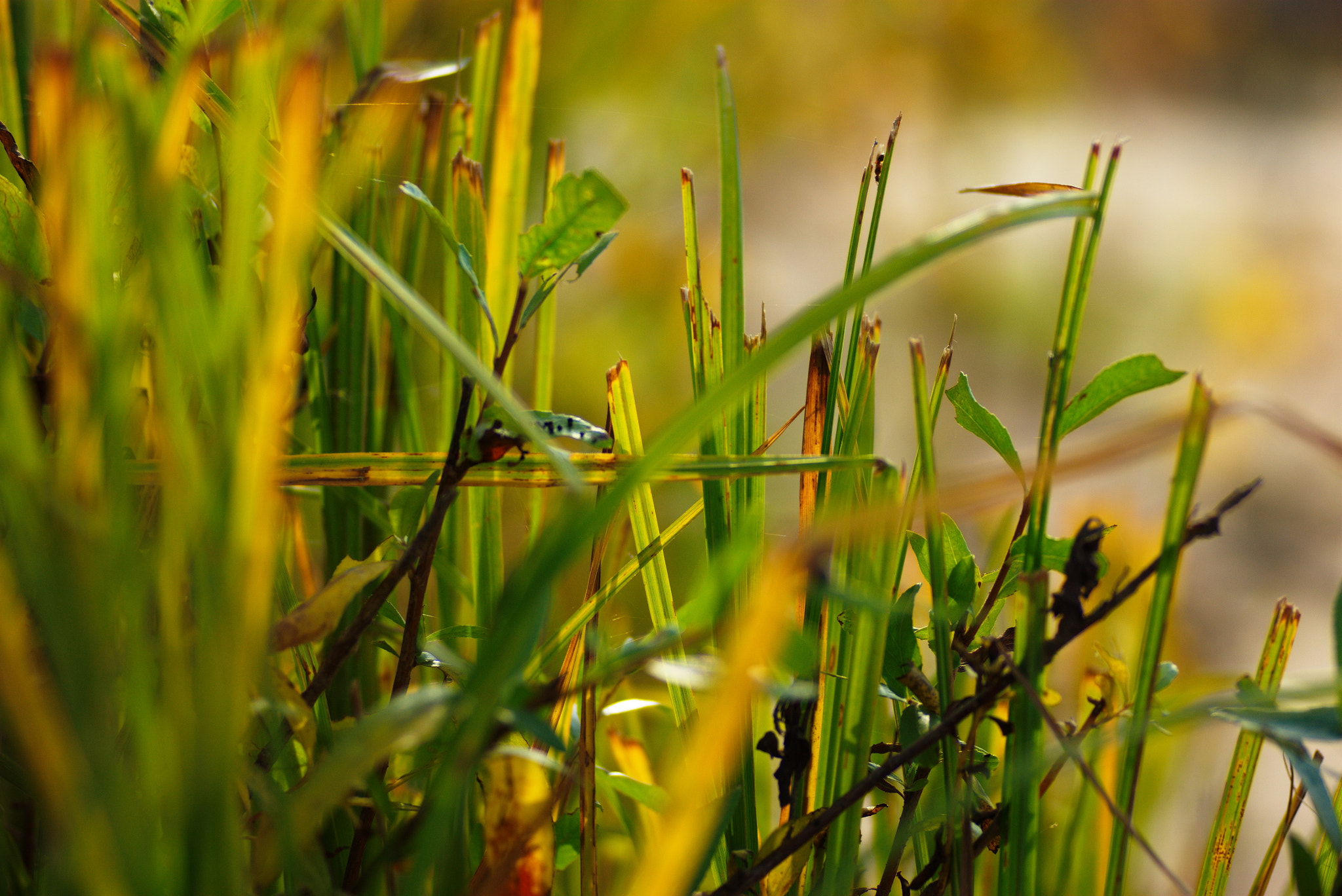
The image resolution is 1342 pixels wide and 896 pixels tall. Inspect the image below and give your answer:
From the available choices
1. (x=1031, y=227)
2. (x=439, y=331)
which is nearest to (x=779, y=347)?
(x=439, y=331)

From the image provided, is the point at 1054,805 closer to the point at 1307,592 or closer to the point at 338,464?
the point at 338,464

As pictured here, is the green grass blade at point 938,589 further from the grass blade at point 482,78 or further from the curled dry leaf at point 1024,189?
the grass blade at point 482,78

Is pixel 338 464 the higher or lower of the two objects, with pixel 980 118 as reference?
lower

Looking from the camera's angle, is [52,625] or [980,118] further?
[980,118]

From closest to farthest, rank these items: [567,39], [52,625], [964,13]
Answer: [52,625], [567,39], [964,13]

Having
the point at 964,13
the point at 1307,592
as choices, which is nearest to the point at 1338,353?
the point at 1307,592

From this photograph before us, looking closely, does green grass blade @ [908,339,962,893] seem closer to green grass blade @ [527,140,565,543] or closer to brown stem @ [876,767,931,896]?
brown stem @ [876,767,931,896]

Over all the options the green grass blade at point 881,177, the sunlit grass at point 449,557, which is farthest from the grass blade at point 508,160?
the green grass blade at point 881,177

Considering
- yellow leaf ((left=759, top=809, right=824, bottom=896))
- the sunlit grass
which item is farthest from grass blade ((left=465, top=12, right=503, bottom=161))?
yellow leaf ((left=759, top=809, right=824, bottom=896))
